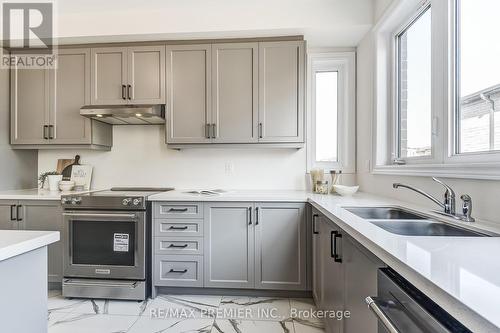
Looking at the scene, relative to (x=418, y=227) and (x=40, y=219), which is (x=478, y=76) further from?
(x=40, y=219)

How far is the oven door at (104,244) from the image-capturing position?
2234 mm

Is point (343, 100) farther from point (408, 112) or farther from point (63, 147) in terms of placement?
point (63, 147)

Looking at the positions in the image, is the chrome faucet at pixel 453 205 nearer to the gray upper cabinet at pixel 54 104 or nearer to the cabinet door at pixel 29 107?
the gray upper cabinet at pixel 54 104

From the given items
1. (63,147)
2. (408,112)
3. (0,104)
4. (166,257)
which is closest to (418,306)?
(408,112)

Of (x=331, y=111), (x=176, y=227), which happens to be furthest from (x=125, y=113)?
(x=331, y=111)

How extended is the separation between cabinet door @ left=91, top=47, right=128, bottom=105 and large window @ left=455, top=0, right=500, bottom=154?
2.66 meters

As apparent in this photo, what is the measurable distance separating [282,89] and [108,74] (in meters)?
1.72

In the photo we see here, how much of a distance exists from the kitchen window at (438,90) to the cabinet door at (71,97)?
2.76 m

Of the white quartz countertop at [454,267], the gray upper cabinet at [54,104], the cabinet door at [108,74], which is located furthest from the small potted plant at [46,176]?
the white quartz countertop at [454,267]

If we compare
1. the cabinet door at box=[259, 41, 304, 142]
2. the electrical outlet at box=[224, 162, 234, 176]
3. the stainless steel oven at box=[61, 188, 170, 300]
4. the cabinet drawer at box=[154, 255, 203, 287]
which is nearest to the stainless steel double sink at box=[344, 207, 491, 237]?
the cabinet door at box=[259, 41, 304, 142]

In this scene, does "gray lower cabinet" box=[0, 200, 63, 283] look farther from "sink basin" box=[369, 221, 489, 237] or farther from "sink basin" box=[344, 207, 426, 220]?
"sink basin" box=[369, 221, 489, 237]

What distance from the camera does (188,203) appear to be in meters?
2.29

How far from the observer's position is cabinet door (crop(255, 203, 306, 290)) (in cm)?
224

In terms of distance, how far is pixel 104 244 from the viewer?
2.26m
